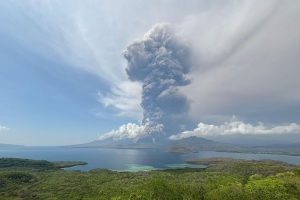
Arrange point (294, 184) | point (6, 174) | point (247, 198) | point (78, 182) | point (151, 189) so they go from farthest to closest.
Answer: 1. point (6, 174)
2. point (78, 182)
3. point (294, 184)
4. point (151, 189)
5. point (247, 198)

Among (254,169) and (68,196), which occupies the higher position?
(254,169)

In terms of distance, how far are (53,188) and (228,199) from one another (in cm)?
9129

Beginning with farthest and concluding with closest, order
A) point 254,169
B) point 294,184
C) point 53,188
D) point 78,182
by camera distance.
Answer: point 254,169 → point 78,182 → point 53,188 → point 294,184

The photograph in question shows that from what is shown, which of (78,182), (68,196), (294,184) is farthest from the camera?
(78,182)

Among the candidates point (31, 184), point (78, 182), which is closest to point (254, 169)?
point (78, 182)

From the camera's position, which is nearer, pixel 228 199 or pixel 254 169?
pixel 228 199

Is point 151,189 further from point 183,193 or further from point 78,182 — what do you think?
point 78,182

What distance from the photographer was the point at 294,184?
78688 millimetres

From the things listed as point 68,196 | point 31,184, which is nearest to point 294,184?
point 68,196

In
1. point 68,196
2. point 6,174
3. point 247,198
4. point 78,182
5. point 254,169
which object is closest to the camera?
point 247,198

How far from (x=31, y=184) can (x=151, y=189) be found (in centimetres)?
9640

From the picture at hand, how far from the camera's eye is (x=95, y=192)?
101500 mm

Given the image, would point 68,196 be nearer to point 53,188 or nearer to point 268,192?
point 53,188

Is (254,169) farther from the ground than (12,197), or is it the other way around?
(254,169)
